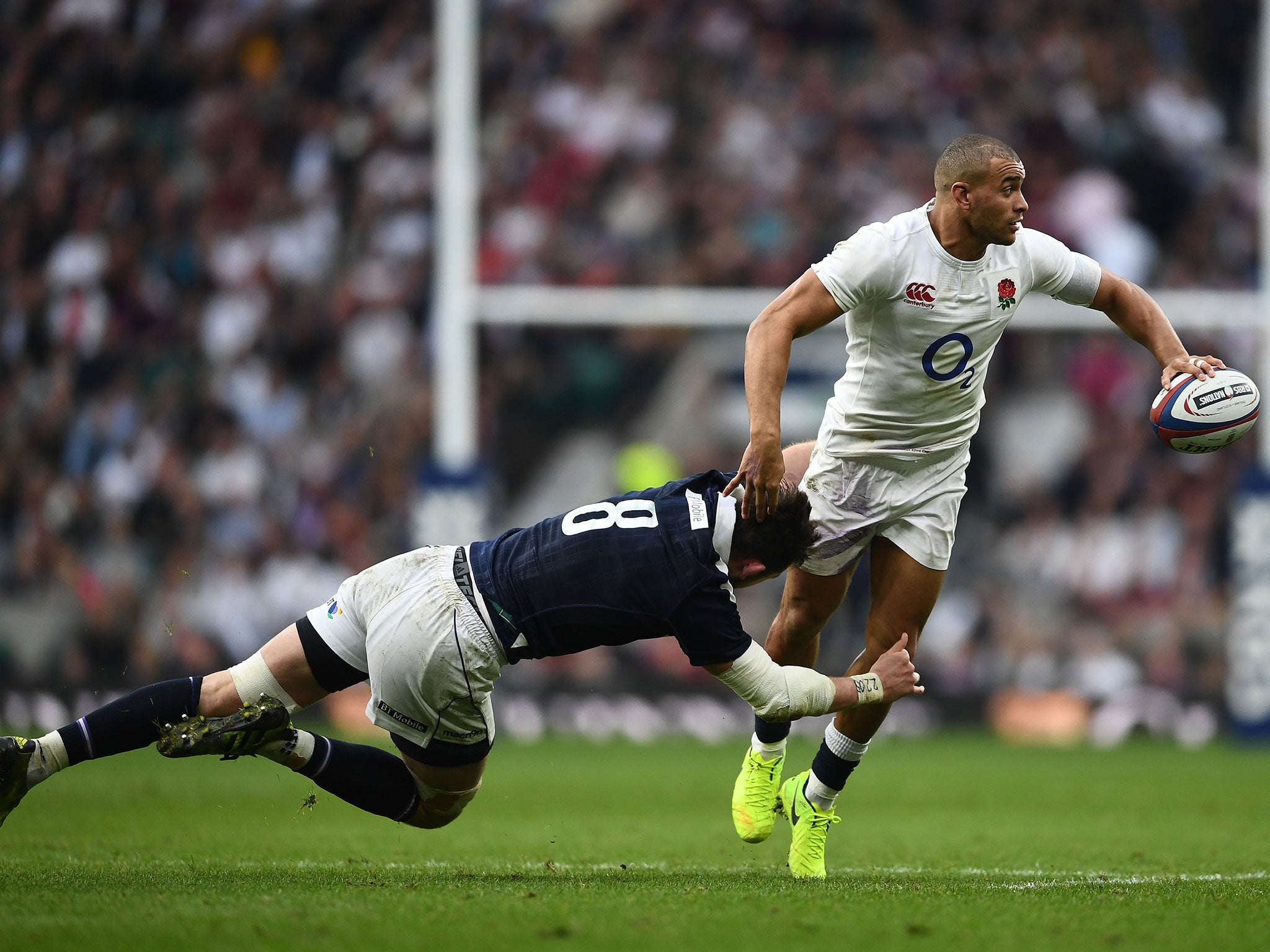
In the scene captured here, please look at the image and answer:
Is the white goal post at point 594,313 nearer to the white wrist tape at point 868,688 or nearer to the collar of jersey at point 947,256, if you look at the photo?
the collar of jersey at point 947,256

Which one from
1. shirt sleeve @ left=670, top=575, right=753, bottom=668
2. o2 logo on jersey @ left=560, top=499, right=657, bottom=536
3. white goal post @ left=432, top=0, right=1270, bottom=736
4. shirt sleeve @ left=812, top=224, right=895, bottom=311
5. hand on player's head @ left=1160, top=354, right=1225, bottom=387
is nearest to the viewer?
shirt sleeve @ left=670, top=575, right=753, bottom=668

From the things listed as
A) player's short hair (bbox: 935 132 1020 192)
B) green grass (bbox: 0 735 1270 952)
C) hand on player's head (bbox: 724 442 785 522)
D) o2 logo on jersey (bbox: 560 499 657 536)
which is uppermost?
player's short hair (bbox: 935 132 1020 192)

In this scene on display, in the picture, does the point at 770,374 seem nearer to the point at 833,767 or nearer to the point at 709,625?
the point at 709,625

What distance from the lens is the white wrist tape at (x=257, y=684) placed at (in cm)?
571

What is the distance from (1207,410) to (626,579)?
237 cm

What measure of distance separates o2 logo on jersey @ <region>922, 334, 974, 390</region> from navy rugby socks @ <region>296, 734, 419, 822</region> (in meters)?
2.47

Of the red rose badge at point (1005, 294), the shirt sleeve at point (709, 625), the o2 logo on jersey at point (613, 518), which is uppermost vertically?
the red rose badge at point (1005, 294)

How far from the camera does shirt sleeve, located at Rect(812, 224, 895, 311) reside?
19.9 ft

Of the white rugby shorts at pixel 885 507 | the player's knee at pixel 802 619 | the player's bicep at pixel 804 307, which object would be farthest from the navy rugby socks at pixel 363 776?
the player's bicep at pixel 804 307

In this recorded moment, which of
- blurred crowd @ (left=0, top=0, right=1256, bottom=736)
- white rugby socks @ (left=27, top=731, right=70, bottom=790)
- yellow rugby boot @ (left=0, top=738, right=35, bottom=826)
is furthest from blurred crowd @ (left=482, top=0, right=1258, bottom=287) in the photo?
yellow rugby boot @ (left=0, top=738, right=35, bottom=826)

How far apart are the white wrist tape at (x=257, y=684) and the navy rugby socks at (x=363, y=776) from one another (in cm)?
28

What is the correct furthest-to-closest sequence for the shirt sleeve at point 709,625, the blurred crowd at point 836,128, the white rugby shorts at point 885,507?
1. the blurred crowd at point 836,128
2. the white rugby shorts at point 885,507
3. the shirt sleeve at point 709,625

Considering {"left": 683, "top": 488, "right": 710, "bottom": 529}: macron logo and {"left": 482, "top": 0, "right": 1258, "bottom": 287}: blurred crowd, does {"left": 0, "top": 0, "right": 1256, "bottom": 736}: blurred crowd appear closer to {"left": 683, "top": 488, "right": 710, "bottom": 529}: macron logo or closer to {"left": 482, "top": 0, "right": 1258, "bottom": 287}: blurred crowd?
{"left": 482, "top": 0, "right": 1258, "bottom": 287}: blurred crowd

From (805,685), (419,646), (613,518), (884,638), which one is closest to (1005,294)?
(884,638)
